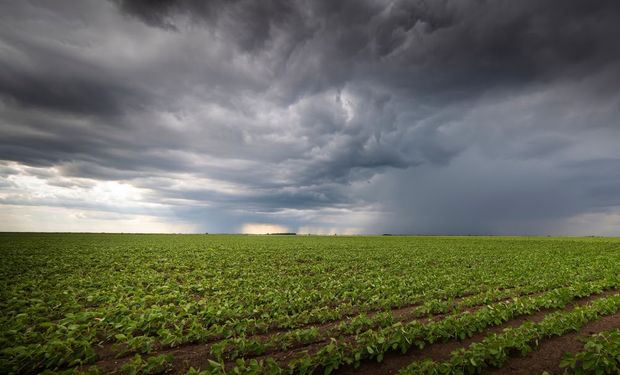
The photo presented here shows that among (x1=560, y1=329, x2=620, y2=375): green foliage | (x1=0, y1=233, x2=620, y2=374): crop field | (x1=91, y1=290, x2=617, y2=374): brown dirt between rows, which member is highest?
(x1=560, y1=329, x2=620, y2=375): green foliage

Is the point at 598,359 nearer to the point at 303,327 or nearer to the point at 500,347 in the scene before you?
the point at 500,347

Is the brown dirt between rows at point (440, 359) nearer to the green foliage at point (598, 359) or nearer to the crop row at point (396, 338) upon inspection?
the crop row at point (396, 338)

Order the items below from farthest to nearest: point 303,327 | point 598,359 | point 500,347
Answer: point 303,327
point 500,347
point 598,359

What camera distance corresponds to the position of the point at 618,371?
22.5 ft

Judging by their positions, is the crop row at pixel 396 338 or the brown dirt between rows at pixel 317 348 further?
the brown dirt between rows at pixel 317 348

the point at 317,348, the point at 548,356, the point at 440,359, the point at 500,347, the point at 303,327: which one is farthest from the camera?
the point at 303,327

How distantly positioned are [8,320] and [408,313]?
52.8 ft

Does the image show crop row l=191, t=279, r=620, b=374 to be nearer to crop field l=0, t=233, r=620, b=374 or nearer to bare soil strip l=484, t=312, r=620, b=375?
crop field l=0, t=233, r=620, b=374

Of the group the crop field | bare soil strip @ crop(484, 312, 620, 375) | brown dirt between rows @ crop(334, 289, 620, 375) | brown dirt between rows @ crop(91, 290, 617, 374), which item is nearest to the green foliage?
the crop field

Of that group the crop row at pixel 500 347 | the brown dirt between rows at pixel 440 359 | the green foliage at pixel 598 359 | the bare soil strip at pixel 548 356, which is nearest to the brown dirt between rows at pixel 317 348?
the brown dirt between rows at pixel 440 359

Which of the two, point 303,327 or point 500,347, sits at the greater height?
point 500,347

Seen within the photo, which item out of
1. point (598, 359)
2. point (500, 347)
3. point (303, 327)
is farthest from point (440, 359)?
point (303, 327)

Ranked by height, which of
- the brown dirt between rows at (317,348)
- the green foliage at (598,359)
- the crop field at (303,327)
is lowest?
the brown dirt between rows at (317,348)

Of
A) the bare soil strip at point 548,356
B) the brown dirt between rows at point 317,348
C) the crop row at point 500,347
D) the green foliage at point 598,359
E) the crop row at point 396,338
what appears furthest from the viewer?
the brown dirt between rows at point 317,348
